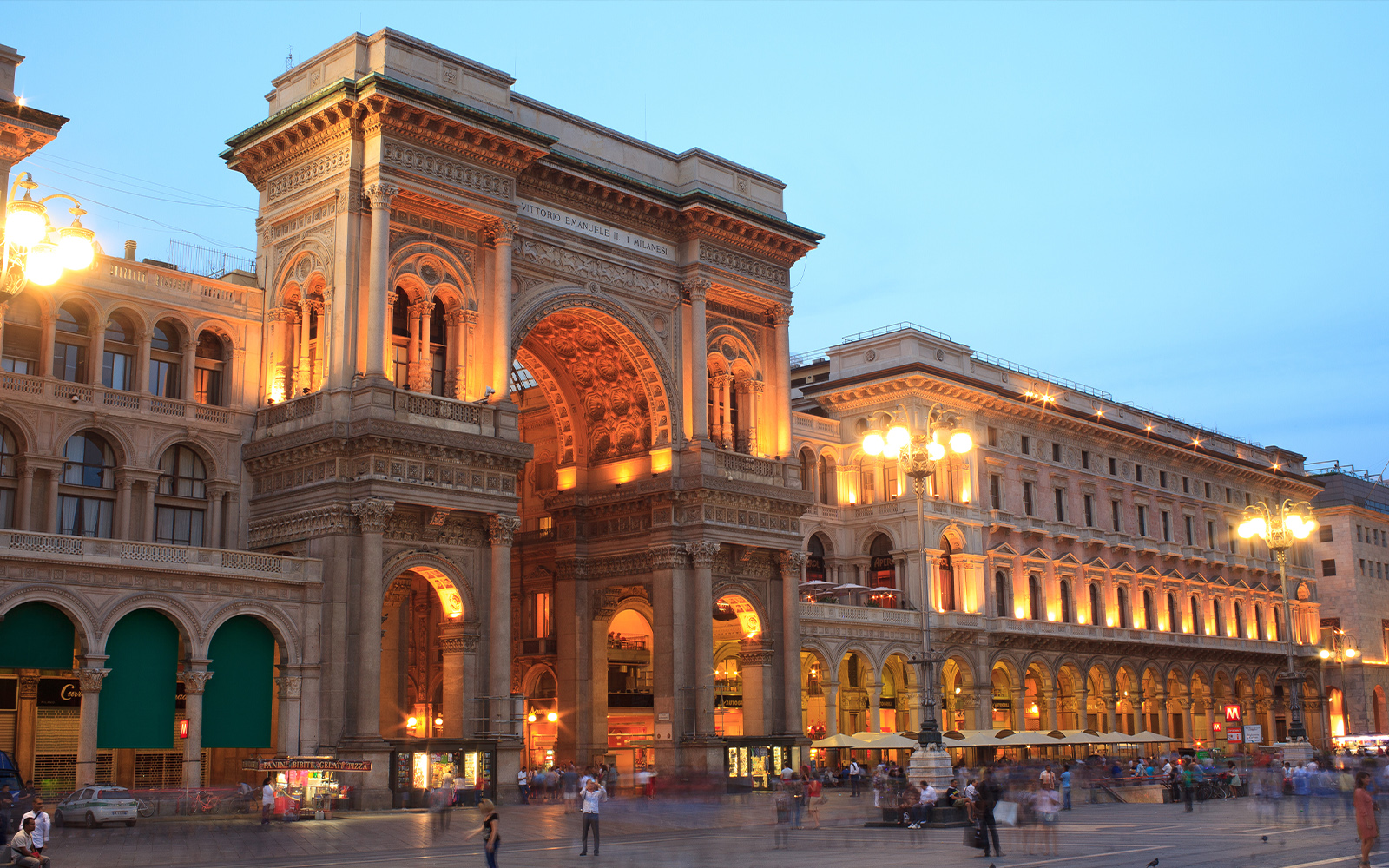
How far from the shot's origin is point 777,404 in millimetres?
56438

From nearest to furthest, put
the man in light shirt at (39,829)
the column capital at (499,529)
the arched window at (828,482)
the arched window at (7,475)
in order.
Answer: the man in light shirt at (39,829) < the arched window at (7,475) < the column capital at (499,529) < the arched window at (828,482)

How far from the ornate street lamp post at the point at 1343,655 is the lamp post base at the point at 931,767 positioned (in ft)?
243

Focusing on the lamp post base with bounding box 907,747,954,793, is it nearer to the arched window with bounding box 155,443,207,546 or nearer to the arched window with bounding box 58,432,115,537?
the arched window with bounding box 155,443,207,546

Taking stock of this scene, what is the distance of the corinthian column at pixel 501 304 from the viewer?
1825 inches

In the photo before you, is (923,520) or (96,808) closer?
(96,808)

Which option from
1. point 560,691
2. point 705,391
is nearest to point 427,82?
point 705,391

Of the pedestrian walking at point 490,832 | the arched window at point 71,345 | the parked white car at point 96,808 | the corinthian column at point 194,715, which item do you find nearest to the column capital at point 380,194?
the arched window at point 71,345

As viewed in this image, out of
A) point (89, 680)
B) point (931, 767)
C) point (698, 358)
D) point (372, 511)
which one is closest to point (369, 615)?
point (372, 511)

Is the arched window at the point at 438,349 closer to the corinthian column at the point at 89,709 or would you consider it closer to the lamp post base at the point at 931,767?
the corinthian column at the point at 89,709

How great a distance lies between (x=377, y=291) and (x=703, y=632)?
54.7 ft

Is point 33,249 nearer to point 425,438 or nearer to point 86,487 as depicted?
point 425,438

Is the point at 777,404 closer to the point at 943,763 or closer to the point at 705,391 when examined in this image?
the point at 705,391

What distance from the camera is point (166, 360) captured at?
45438mm

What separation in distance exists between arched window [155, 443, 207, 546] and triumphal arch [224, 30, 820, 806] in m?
1.69
